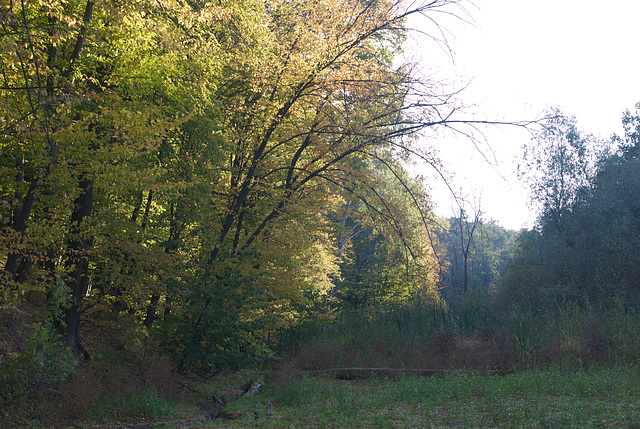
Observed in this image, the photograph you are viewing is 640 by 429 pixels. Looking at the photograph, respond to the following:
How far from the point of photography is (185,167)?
10953 millimetres

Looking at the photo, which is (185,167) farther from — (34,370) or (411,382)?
(411,382)

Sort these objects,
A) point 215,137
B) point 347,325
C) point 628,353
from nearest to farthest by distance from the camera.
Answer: point 628,353
point 215,137
point 347,325

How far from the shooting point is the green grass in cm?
605

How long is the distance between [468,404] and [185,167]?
785 cm

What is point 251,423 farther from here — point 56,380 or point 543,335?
point 543,335

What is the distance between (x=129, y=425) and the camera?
22.0ft

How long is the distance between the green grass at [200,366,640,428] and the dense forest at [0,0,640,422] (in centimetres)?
158

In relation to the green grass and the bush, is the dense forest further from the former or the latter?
the green grass

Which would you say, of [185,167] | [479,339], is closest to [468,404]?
[479,339]

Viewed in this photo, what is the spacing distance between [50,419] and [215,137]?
6.52 metres

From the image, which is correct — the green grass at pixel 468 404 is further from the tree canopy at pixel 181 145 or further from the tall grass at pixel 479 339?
the tree canopy at pixel 181 145

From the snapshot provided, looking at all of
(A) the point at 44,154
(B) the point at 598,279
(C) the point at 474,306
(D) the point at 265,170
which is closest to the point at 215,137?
(D) the point at 265,170

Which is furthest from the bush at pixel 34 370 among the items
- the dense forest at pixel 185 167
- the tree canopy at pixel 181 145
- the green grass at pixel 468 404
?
the green grass at pixel 468 404

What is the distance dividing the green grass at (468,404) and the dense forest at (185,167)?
5.18 feet
